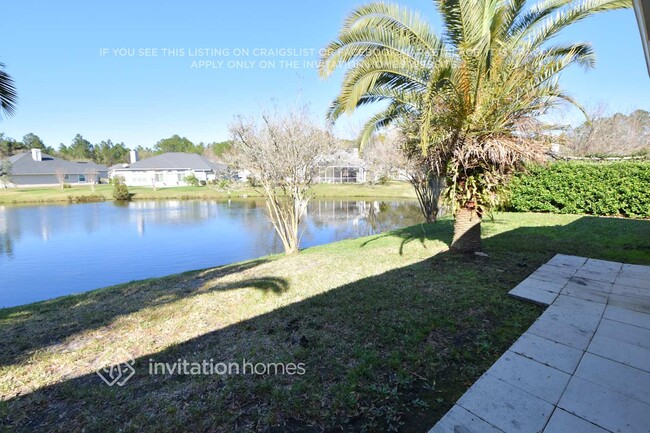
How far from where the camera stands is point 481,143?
4.86 m

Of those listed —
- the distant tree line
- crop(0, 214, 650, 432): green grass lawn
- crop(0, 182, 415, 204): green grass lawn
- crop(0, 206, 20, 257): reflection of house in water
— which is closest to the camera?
crop(0, 214, 650, 432): green grass lawn

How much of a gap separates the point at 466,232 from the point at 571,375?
3585 millimetres

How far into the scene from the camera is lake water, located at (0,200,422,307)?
9070mm

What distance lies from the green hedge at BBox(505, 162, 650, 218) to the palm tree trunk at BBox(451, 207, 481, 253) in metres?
4.36

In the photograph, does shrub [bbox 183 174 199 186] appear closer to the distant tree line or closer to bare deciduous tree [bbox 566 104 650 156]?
the distant tree line

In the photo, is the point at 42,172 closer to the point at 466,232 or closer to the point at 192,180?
the point at 192,180

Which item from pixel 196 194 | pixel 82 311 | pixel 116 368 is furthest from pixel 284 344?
pixel 196 194

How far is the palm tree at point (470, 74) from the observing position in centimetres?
469

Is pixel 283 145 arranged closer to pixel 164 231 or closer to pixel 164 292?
pixel 164 292

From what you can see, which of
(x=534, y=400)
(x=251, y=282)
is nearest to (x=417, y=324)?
(x=534, y=400)

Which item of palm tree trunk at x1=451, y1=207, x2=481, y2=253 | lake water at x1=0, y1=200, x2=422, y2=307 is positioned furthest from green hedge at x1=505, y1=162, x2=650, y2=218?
lake water at x1=0, y1=200, x2=422, y2=307

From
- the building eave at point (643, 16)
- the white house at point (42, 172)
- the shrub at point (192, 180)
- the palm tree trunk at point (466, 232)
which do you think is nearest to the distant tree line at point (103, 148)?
the shrub at point (192, 180)

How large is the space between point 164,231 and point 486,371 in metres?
16.1

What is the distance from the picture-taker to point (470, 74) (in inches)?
191
